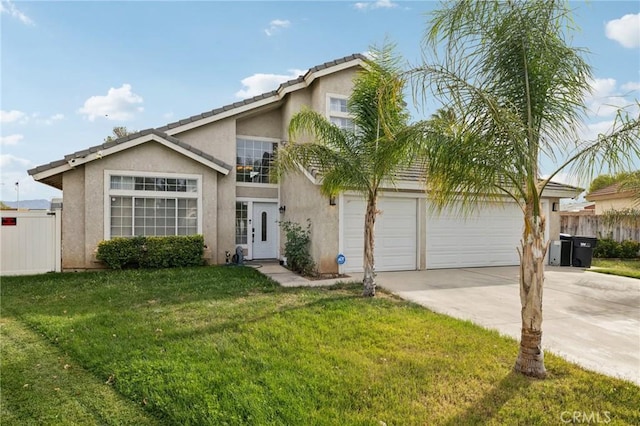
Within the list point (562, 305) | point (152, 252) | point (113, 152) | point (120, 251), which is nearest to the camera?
point (562, 305)

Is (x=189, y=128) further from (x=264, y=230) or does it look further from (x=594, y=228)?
(x=594, y=228)

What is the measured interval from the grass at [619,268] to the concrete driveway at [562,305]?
706mm

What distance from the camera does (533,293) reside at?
425cm

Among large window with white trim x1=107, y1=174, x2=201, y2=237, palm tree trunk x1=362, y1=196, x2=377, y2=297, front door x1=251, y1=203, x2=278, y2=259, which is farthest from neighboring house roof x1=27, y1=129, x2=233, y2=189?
palm tree trunk x1=362, y1=196, x2=377, y2=297

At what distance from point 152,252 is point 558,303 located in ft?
39.1

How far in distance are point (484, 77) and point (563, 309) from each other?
5.51 metres

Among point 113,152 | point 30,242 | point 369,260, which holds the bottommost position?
point 369,260

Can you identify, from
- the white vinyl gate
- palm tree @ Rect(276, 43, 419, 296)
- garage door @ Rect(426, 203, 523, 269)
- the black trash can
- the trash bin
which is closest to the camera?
palm tree @ Rect(276, 43, 419, 296)

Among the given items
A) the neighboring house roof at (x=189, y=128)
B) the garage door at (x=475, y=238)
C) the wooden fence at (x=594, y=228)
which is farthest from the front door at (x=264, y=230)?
the wooden fence at (x=594, y=228)

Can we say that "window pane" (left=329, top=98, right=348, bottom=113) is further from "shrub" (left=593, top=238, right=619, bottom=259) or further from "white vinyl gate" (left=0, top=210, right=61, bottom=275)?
"shrub" (left=593, top=238, right=619, bottom=259)

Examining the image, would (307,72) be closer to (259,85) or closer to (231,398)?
(259,85)

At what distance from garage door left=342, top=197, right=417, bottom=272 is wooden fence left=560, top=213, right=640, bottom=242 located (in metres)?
10.8

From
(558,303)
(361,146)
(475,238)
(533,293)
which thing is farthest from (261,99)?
(533,293)

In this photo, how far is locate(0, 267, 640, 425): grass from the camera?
3475 millimetres
